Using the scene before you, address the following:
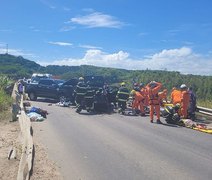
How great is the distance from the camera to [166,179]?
7.57 metres

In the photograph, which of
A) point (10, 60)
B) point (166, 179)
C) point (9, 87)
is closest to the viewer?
point (166, 179)

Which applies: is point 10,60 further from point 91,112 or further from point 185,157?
point 185,157

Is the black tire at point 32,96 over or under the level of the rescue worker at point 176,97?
under

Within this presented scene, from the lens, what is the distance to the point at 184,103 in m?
18.0

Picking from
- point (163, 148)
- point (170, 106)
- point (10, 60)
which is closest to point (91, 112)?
point (170, 106)

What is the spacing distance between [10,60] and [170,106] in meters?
96.8

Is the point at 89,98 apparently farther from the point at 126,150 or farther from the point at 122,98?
the point at 126,150

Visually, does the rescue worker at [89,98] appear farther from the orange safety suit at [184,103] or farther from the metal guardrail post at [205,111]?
the metal guardrail post at [205,111]

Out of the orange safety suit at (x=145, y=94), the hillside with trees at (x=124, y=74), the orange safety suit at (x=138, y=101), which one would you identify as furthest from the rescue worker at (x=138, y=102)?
the hillside with trees at (x=124, y=74)

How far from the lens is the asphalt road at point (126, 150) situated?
8.09 m

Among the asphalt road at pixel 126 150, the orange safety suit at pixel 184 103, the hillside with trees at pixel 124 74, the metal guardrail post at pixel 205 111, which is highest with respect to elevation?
the hillside with trees at pixel 124 74

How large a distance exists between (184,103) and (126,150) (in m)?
8.28

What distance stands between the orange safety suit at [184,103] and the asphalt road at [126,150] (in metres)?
2.23

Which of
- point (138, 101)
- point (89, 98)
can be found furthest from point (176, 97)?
point (89, 98)
